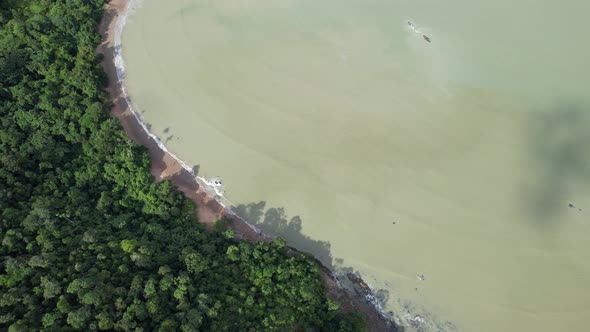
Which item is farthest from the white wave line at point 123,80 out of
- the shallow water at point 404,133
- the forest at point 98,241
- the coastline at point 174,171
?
the forest at point 98,241

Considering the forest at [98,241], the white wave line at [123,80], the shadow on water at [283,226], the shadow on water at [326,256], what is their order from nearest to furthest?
the forest at [98,241] → the shadow on water at [326,256] → the shadow on water at [283,226] → the white wave line at [123,80]

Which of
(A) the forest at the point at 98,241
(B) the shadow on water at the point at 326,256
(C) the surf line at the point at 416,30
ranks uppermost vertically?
(C) the surf line at the point at 416,30

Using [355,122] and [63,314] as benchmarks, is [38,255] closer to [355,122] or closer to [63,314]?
[63,314]

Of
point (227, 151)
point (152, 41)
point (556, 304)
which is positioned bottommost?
point (556, 304)

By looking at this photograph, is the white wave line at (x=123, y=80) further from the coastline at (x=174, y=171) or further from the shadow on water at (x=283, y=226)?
the shadow on water at (x=283, y=226)

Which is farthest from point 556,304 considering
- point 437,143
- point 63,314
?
point 63,314

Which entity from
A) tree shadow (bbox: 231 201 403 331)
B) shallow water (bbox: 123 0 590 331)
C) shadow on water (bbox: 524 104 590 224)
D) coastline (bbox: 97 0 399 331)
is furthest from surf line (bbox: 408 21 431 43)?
coastline (bbox: 97 0 399 331)
